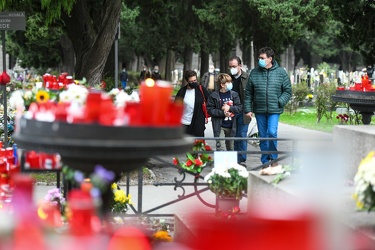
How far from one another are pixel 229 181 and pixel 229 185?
0.04 metres

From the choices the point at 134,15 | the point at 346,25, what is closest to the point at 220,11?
the point at 134,15

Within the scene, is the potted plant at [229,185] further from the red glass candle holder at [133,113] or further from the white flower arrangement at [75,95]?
the red glass candle holder at [133,113]

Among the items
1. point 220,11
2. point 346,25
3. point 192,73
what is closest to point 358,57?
point 220,11

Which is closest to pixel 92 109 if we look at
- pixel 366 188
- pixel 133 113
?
pixel 133 113

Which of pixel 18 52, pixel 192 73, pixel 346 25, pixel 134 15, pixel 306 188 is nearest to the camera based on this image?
pixel 306 188

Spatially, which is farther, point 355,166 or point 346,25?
point 346,25

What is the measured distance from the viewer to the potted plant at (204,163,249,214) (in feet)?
31.6

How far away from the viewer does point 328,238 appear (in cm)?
328

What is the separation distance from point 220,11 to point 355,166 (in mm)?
39605

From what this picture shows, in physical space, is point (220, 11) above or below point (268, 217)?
above

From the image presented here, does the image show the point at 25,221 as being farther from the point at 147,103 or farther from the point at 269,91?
the point at 269,91

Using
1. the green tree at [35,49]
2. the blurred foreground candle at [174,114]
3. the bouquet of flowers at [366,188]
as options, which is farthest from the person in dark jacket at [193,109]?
the green tree at [35,49]

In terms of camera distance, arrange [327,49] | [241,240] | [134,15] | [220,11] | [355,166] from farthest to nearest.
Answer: [327,49]
[134,15]
[220,11]
[355,166]
[241,240]

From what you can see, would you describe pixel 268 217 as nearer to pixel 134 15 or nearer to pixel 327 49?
pixel 134 15
